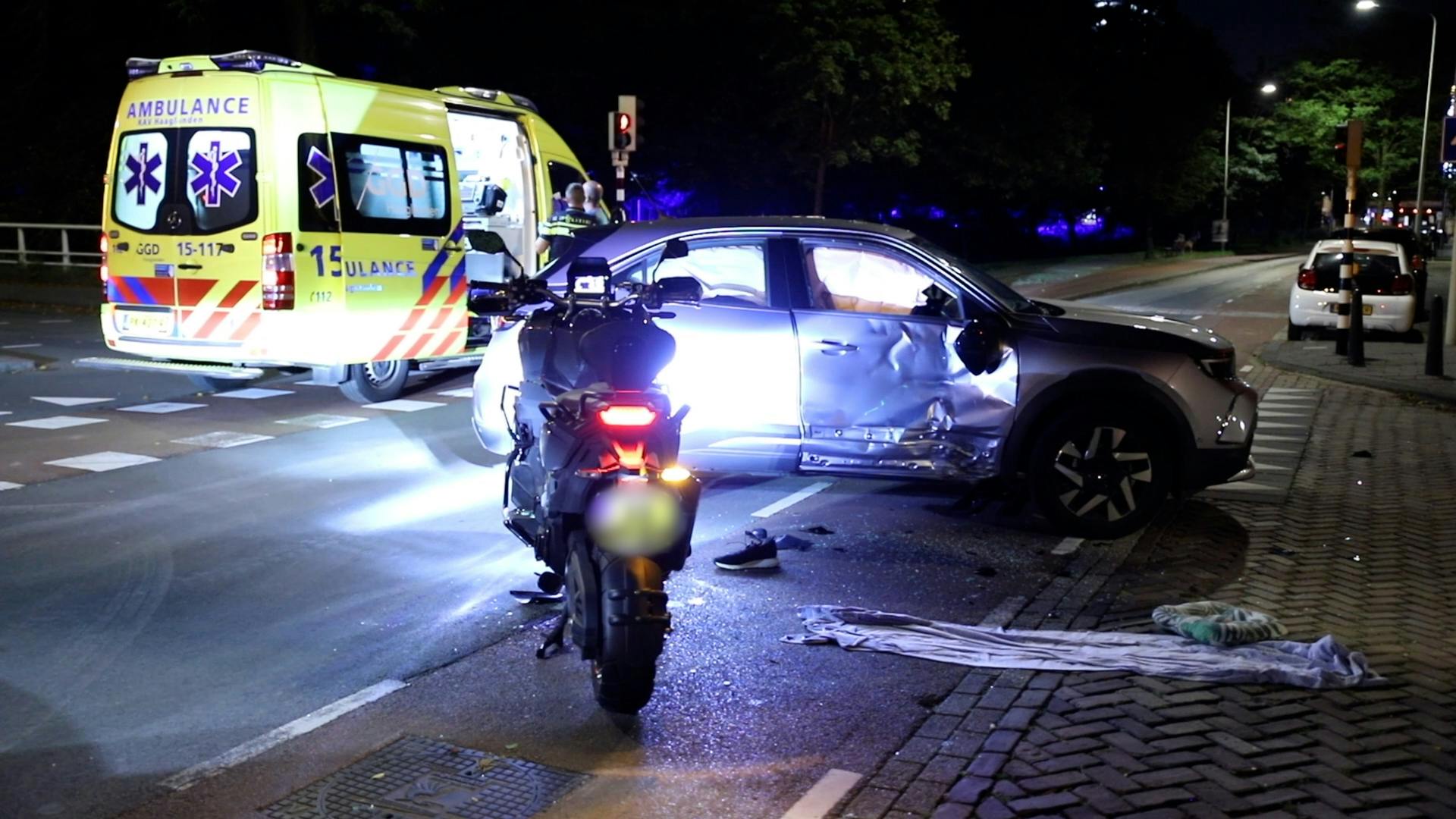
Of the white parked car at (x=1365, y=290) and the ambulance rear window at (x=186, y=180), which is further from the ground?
the ambulance rear window at (x=186, y=180)

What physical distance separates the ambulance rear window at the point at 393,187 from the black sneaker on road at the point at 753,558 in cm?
645

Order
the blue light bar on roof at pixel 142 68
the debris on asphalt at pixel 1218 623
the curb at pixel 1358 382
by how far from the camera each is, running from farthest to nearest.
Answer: the curb at pixel 1358 382, the blue light bar on roof at pixel 142 68, the debris on asphalt at pixel 1218 623

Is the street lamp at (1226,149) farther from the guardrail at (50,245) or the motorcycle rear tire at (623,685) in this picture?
the motorcycle rear tire at (623,685)

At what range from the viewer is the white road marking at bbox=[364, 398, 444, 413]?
12.9 meters

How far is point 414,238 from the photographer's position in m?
13.1

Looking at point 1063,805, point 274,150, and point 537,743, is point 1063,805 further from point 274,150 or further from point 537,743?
point 274,150

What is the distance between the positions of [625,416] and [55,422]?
851 cm

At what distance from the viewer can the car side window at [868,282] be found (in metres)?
8.11

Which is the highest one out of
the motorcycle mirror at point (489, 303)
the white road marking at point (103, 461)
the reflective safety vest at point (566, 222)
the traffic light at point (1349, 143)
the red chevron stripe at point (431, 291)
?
the traffic light at point (1349, 143)

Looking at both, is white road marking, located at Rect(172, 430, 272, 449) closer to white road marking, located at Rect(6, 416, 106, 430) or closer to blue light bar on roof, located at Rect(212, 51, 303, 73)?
white road marking, located at Rect(6, 416, 106, 430)

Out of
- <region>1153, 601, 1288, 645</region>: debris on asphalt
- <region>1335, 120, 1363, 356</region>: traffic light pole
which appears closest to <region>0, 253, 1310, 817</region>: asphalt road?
<region>1153, 601, 1288, 645</region>: debris on asphalt

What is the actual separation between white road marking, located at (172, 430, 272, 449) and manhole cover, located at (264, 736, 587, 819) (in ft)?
21.8

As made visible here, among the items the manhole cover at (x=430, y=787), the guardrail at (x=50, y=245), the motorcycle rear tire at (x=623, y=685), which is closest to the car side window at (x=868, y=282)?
→ the motorcycle rear tire at (x=623, y=685)

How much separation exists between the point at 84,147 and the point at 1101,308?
3209 centimetres
